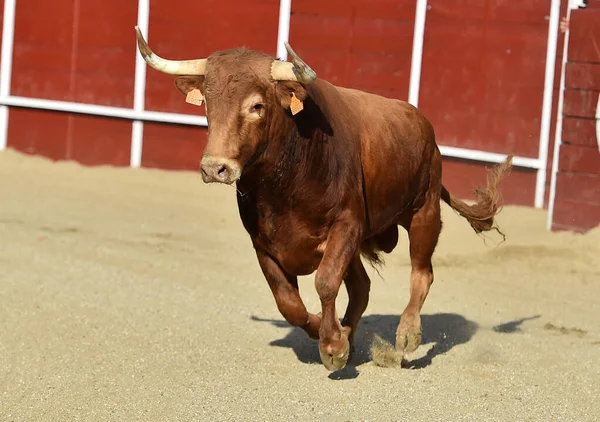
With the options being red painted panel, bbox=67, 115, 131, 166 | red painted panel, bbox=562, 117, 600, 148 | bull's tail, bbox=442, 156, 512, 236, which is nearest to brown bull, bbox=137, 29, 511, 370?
bull's tail, bbox=442, 156, 512, 236

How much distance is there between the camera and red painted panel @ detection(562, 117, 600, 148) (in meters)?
9.51

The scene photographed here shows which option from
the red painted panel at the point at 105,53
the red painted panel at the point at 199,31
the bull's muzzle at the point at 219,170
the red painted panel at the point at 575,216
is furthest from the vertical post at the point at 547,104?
the bull's muzzle at the point at 219,170

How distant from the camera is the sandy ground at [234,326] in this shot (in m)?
5.07

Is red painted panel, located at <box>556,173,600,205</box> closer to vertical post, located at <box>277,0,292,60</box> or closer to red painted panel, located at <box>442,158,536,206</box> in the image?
red painted panel, located at <box>442,158,536,206</box>

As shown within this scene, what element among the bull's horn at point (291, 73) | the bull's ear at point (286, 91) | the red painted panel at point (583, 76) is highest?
the red painted panel at point (583, 76)

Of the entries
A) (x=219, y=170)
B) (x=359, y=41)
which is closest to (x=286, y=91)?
(x=219, y=170)

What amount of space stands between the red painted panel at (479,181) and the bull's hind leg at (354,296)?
15.0 ft

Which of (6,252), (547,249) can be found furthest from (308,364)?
(547,249)

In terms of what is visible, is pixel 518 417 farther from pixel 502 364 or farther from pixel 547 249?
pixel 547 249

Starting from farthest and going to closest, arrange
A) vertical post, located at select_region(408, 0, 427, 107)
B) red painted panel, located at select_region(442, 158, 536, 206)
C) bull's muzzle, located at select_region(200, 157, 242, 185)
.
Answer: vertical post, located at select_region(408, 0, 427, 107) < red painted panel, located at select_region(442, 158, 536, 206) < bull's muzzle, located at select_region(200, 157, 242, 185)

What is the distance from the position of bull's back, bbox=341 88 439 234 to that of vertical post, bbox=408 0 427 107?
14.8 ft

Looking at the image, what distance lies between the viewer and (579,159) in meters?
9.55

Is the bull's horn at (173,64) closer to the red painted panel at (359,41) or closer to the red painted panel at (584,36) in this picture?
the red painted panel at (584,36)

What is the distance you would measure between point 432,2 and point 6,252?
4733mm
